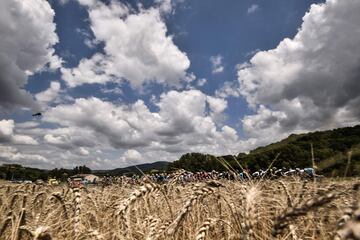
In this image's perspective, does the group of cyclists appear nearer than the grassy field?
No

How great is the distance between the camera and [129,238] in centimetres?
297

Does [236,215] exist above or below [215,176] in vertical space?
below

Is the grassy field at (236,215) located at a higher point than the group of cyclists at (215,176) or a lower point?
lower

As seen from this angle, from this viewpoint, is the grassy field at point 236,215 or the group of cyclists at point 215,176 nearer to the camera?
the grassy field at point 236,215

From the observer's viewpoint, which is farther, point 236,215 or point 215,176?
point 215,176

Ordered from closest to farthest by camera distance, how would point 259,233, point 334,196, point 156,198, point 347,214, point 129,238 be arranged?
point 334,196, point 347,214, point 129,238, point 259,233, point 156,198

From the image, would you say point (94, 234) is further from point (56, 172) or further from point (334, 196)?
point (56, 172)

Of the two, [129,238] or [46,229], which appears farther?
[129,238]

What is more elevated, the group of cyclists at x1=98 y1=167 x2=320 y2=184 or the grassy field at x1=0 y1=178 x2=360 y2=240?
the group of cyclists at x1=98 y1=167 x2=320 y2=184

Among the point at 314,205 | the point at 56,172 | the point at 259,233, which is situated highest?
the point at 56,172

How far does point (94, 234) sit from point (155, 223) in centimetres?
64

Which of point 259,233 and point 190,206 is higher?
point 190,206

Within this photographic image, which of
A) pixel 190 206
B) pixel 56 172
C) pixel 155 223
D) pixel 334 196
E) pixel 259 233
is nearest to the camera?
pixel 334 196

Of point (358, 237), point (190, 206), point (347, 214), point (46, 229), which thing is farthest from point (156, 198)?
point (358, 237)
